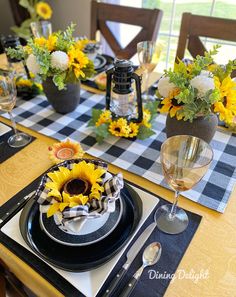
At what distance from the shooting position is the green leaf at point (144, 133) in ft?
2.69

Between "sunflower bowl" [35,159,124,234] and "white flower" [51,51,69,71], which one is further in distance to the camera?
"white flower" [51,51,69,71]

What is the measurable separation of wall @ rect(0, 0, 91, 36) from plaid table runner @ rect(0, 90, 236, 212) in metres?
1.59

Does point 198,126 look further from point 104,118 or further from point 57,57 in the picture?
point 57,57

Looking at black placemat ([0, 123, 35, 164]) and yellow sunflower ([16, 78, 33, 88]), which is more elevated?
yellow sunflower ([16, 78, 33, 88])

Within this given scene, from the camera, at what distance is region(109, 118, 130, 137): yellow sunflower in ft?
2.66

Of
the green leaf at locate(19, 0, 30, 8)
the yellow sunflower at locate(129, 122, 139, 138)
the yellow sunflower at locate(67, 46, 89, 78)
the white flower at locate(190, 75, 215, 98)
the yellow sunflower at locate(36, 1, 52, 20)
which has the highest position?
the white flower at locate(190, 75, 215, 98)

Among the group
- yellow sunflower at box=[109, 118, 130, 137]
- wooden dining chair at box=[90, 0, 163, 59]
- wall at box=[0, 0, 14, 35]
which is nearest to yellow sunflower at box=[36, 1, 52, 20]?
wall at box=[0, 0, 14, 35]

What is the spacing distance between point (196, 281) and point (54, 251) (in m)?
0.28

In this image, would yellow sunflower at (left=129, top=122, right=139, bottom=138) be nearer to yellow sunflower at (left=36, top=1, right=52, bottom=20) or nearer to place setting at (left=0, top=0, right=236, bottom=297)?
place setting at (left=0, top=0, right=236, bottom=297)

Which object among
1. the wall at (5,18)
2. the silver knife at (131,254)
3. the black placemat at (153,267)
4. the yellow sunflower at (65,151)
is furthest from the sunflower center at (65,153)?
the wall at (5,18)

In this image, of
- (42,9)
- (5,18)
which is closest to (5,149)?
(42,9)

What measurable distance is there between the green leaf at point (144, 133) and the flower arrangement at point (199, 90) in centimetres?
15

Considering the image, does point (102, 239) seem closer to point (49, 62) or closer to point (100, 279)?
point (100, 279)

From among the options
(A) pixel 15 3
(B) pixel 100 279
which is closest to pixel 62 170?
(B) pixel 100 279
